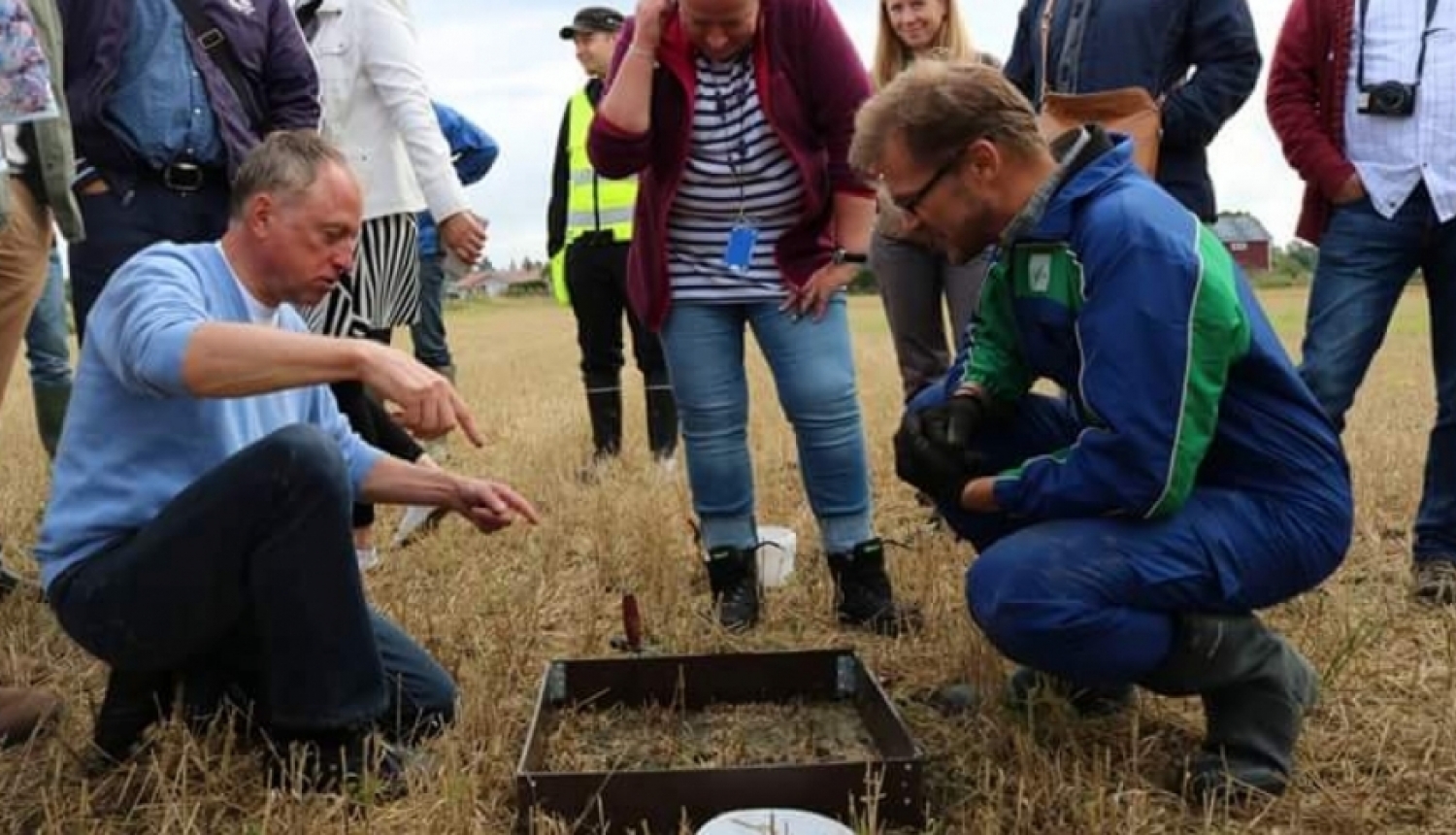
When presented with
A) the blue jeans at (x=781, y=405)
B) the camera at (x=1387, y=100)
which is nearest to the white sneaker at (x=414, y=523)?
the blue jeans at (x=781, y=405)

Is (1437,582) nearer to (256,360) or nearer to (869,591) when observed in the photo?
(869,591)

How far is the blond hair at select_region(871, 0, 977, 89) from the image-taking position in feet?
15.7

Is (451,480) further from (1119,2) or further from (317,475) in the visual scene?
(1119,2)

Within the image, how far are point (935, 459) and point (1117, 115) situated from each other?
5.43 ft

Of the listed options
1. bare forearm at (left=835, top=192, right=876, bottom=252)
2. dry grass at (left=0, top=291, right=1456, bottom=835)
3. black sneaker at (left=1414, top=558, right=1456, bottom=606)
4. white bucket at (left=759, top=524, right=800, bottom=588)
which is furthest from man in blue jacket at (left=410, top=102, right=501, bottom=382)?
black sneaker at (left=1414, top=558, right=1456, bottom=606)

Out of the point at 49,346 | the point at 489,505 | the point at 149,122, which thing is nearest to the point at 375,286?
the point at 149,122

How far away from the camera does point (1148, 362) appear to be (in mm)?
2506

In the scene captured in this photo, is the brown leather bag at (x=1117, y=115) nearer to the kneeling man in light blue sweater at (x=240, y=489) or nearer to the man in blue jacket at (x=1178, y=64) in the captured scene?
the man in blue jacket at (x=1178, y=64)

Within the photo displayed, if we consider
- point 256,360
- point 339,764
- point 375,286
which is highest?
point 256,360

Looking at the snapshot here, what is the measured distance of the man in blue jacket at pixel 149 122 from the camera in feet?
11.9

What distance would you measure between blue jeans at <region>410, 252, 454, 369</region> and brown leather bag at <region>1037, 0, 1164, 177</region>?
3975mm

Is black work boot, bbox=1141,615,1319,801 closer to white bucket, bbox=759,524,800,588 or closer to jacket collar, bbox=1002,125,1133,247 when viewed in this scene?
jacket collar, bbox=1002,125,1133,247

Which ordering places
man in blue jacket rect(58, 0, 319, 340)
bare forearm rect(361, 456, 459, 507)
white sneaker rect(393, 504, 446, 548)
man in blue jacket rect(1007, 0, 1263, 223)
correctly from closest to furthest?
bare forearm rect(361, 456, 459, 507)
man in blue jacket rect(58, 0, 319, 340)
man in blue jacket rect(1007, 0, 1263, 223)
white sneaker rect(393, 504, 446, 548)

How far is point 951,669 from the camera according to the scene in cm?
344
